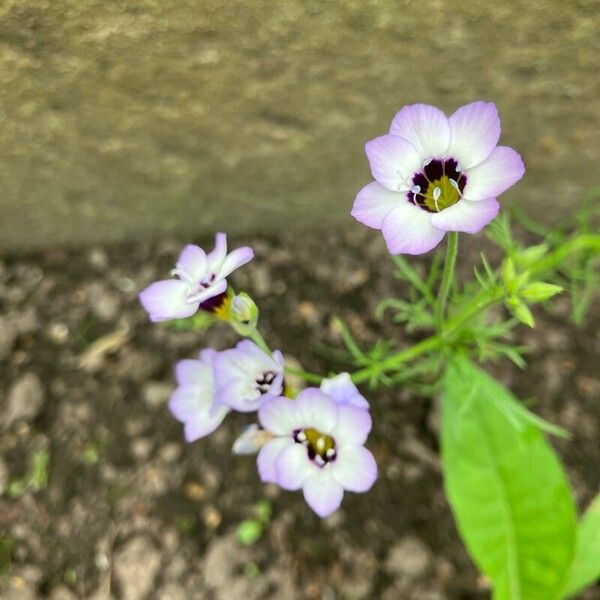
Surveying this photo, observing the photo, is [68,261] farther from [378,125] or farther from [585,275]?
[585,275]

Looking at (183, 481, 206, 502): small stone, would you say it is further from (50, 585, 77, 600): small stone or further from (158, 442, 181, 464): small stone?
(50, 585, 77, 600): small stone

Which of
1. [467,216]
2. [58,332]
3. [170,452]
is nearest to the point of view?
[467,216]

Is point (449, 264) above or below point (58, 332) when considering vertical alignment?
above

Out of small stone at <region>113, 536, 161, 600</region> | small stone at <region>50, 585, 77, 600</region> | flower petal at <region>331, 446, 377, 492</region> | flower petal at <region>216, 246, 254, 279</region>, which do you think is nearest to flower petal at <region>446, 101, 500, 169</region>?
flower petal at <region>216, 246, 254, 279</region>

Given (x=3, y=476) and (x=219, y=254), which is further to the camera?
(x=3, y=476)

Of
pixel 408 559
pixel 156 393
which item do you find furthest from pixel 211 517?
pixel 408 559

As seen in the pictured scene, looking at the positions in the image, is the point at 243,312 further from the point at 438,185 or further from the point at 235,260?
the point at 438,185
